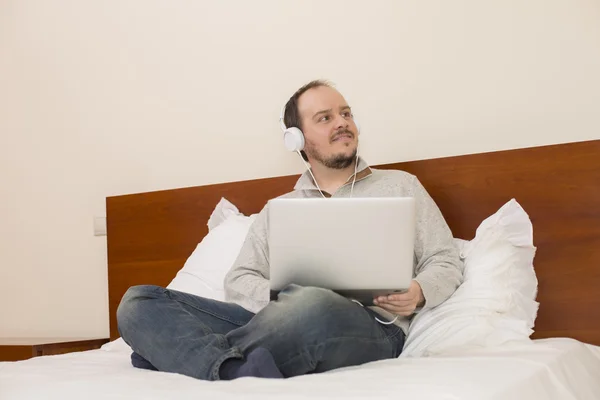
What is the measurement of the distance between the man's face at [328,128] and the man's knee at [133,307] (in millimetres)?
647

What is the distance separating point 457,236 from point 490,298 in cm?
36

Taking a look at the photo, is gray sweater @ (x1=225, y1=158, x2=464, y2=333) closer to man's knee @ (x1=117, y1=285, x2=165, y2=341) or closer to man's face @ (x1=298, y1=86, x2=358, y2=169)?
man's face @ (x1=298, y1=86, x2=358, y2=169)

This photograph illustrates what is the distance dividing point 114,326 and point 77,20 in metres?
1.24

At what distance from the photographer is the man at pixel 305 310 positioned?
141 cm

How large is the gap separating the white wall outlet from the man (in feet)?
3.49

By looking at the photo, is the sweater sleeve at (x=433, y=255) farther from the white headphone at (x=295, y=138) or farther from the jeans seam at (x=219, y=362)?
the jeans seam at (x=219, y=362)

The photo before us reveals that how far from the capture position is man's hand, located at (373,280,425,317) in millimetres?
1556

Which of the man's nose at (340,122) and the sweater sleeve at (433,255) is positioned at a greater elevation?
the man's nose at (340,122)

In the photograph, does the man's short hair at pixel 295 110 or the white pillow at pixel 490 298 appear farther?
the man's short hair at pixel 295 110

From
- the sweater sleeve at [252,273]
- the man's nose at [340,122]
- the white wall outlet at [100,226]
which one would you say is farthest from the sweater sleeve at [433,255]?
the white wall outlet at [100,226]

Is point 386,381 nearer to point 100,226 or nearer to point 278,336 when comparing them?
point 278,336

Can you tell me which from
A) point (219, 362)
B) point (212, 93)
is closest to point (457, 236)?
point (219, 362)

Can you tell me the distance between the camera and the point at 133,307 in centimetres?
157

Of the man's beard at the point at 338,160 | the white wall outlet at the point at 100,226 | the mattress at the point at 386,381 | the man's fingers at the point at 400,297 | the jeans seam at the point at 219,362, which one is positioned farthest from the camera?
the white wall outlet at the point at 100,226
